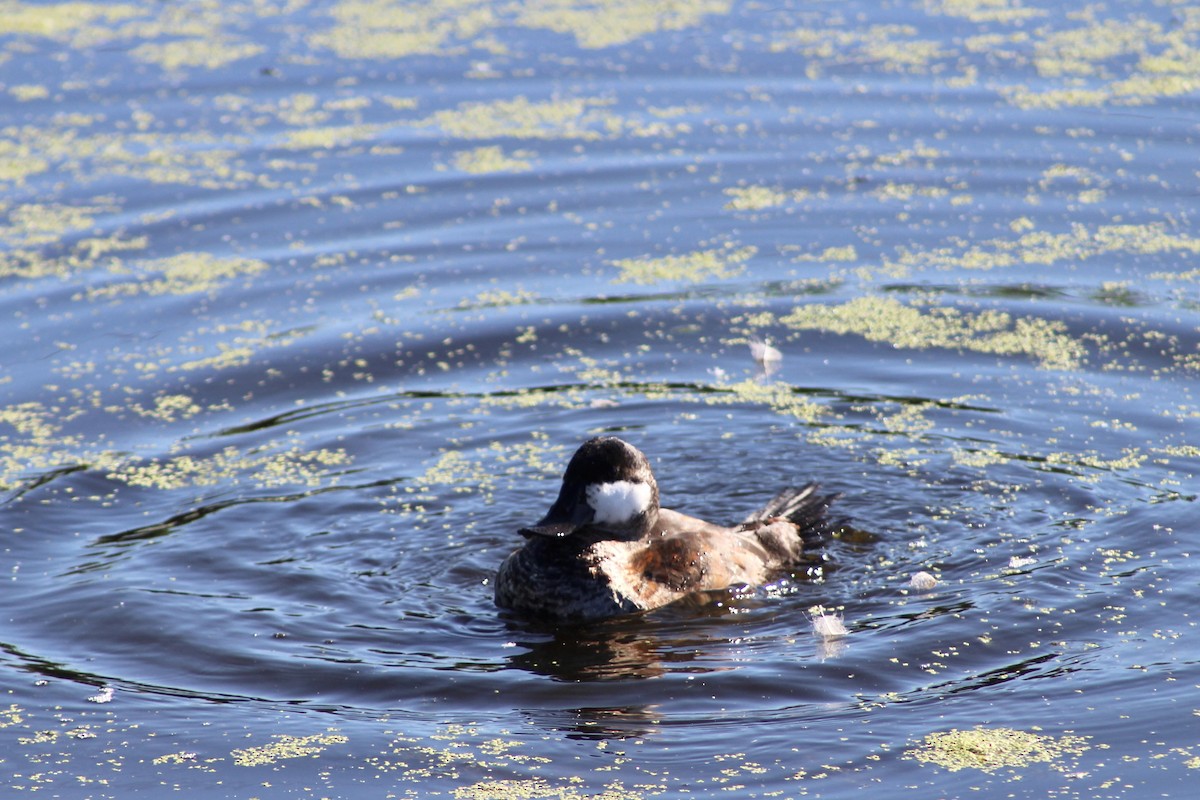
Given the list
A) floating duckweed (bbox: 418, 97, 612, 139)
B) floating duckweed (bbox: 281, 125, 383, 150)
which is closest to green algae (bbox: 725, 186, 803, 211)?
floating duckweed (bbox: 418, 97, 612, 139)

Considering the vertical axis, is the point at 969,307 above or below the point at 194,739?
above

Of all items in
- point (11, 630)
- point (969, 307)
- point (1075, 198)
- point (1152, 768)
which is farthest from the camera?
point (1075, 198)

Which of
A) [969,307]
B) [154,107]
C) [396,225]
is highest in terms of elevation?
[154,107]

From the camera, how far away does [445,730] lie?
563 cm

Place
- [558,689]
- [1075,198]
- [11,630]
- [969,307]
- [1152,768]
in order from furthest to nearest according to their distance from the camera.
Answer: [1075,198]
[969,307]
[11,630]
[558,689]
[1152,768]

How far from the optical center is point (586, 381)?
8.91 m

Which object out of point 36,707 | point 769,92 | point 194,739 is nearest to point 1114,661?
point 194,739

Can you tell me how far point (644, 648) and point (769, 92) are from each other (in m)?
7.19

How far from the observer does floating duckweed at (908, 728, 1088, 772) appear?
208 inches

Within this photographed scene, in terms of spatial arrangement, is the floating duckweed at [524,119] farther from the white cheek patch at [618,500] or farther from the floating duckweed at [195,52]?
the white cheek patch at [618,500]

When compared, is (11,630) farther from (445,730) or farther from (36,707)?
(445,730)

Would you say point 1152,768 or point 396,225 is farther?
point 396,225

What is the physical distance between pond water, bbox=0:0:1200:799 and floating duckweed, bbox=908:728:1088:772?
2 cm

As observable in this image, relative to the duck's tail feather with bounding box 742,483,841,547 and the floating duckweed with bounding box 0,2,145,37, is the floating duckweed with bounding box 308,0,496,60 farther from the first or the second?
the duck's tail feather with bounding box 742,483,841,547
